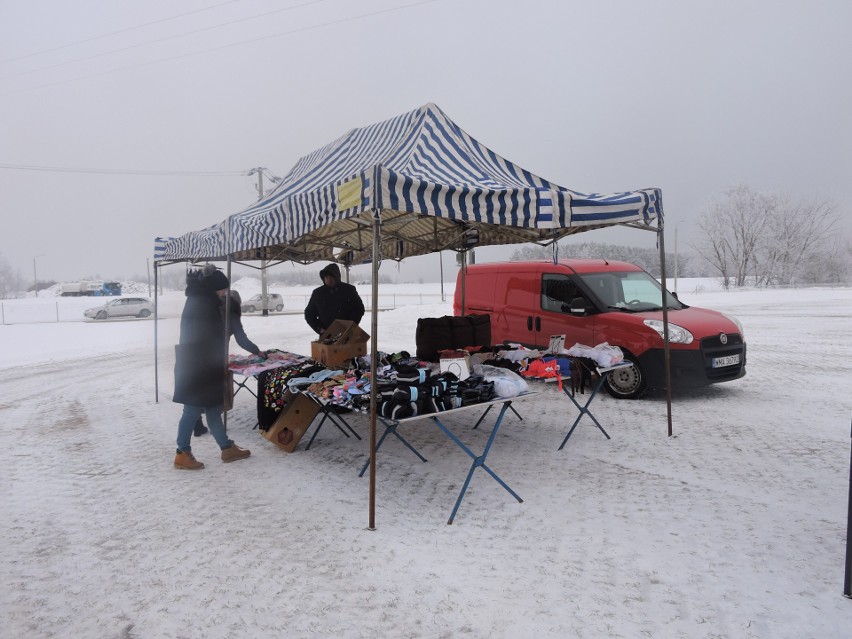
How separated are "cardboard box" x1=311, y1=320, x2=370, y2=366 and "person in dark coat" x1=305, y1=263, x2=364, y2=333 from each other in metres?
0.84

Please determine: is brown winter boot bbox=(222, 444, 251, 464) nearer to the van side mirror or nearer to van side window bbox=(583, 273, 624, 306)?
the van side mirror

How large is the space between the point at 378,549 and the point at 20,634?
6.02ft

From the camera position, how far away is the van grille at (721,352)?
7031 millimetres

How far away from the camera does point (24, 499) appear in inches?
171

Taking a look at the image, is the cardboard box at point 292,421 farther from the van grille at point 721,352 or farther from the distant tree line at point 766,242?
the distant tree line at point 766,242

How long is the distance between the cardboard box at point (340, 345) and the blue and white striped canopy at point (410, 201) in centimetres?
116

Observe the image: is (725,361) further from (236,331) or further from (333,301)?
(236,331)

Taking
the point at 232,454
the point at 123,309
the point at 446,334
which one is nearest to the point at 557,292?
the point at 446,334

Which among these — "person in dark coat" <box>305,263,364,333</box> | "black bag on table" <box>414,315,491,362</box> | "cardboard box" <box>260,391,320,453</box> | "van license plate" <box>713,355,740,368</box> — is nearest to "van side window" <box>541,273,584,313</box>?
"van license plate" <box>713,355,740,368</box>

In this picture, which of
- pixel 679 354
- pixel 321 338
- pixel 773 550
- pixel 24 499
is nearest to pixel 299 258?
pixel 321 338

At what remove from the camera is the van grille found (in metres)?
7.03

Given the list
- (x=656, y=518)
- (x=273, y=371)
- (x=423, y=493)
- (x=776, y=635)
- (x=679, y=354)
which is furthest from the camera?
(x=679, y=354)

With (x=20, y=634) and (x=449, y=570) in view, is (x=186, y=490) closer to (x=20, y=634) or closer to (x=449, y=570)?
(x=20, y=634)

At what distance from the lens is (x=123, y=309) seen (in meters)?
32.7
